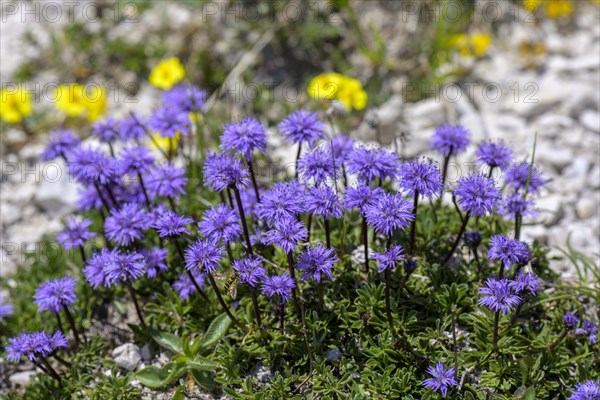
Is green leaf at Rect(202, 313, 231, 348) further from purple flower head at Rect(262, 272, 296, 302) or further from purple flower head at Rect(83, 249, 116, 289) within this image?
purple flower head at Rect(83, 249, 116, 289)

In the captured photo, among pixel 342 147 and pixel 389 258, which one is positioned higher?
pixel 342 147

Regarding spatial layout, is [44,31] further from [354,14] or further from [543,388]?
[543,388]

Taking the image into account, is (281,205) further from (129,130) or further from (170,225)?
(129,130)

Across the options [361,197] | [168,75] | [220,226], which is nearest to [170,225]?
[220,226]

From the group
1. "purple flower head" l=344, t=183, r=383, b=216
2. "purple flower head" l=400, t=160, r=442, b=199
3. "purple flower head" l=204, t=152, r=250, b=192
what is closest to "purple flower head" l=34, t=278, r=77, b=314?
"purple flower head" l=204, t=152, r=250, b=192

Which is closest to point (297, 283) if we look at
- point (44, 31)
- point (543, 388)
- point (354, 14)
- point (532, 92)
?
point (543, 388)

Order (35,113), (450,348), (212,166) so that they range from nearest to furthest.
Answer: (212,166)
(450,348)
(35,113)
